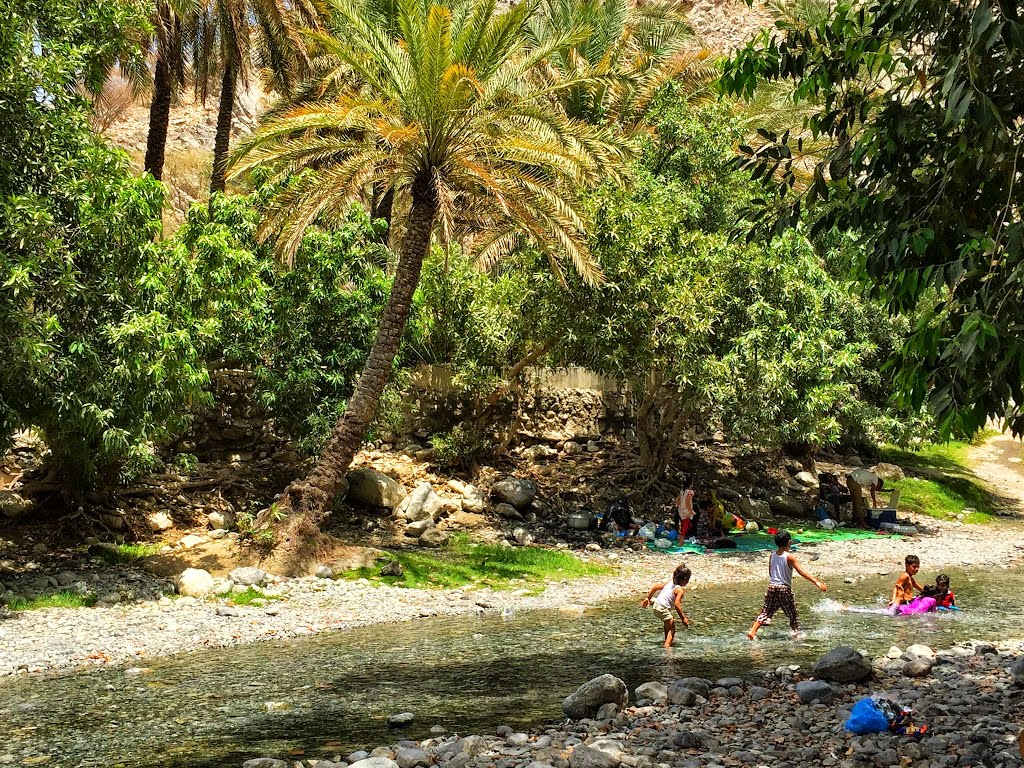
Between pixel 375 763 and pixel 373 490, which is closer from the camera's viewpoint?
pixel 375 763

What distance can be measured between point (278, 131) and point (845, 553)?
15.8 metres

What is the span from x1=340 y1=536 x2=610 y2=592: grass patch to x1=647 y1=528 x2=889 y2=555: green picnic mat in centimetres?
317

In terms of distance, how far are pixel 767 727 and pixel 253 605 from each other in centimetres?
859

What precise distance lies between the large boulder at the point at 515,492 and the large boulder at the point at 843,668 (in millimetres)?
12641

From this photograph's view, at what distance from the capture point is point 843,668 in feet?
30.0

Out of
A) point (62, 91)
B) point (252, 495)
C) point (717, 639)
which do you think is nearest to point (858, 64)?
point (717, 639)

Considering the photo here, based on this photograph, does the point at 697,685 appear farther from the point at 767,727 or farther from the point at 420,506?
the point at 420,506

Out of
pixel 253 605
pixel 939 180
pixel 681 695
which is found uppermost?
pixel 939 180

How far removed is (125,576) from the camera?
14188 millimetres

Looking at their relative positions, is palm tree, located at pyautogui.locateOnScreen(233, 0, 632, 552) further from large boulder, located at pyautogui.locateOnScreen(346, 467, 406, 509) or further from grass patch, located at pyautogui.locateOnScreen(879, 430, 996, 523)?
grass patch, located at pyautogui.locateOnScreen(879, 430, 996, 523)

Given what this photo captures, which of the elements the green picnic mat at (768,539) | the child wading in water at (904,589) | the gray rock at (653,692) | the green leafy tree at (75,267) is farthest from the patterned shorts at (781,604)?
the green leafy tree at (75,267)

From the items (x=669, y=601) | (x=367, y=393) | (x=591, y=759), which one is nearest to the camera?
(x=591, y=759)

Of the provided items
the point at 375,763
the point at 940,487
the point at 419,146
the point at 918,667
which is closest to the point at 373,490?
the point at 419,146

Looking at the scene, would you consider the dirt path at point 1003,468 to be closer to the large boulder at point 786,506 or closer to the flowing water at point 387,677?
the large boulder at point 786,506
